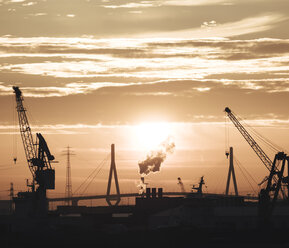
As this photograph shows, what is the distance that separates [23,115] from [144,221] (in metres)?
42.8

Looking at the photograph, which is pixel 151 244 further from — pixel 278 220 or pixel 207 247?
pixel 278 220

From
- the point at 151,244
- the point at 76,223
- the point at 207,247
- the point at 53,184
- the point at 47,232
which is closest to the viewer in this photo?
the point at 207,247

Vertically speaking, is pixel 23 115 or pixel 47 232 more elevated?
pixel 23 115

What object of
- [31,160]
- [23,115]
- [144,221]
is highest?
[23,115]

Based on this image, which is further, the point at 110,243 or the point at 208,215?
the point at 208,215

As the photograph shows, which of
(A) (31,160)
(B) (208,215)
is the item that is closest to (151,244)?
(B) (208,215)


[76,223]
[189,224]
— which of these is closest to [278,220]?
[189,224]

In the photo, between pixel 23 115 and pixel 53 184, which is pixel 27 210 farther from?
pixel 23 115

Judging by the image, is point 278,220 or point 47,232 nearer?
point 47,232

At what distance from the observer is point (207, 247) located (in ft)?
354

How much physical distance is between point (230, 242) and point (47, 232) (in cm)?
5113

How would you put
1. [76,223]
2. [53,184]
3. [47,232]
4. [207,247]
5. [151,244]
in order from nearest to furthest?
[207,247] → [151,244] → [47,232] → [76,223] → [53,184]

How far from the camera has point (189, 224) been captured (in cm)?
16088

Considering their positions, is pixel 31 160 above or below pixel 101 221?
above
